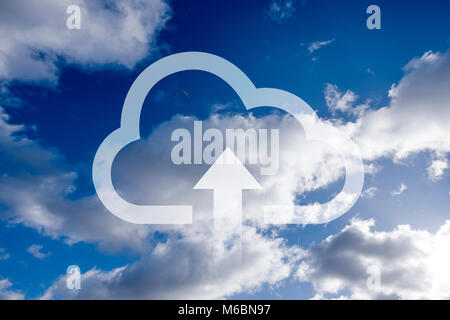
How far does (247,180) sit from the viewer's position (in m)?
32.1

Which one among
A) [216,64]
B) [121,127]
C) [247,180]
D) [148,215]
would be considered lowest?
[148,215]
